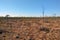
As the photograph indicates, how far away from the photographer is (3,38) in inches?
239

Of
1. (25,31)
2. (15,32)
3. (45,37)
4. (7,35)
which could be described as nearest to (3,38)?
(7,35)

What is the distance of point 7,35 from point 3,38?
1.15ft

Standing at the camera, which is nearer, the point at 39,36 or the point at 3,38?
the point at 3,38

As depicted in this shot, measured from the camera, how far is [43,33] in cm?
686

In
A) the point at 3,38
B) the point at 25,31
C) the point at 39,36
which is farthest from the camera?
the point at 25,31

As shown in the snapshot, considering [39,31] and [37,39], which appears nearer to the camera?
[37,39]

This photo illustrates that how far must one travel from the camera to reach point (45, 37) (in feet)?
21.0

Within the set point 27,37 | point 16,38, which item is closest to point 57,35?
point 27,37

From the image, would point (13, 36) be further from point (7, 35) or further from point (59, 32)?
point (59, 32)

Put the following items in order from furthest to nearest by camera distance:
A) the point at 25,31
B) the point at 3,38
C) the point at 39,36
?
1. the point at 25,31
2. the point at 39,36
3. the point at 3,38

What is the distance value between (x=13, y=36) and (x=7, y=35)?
291 mm

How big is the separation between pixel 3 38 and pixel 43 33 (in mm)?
1991

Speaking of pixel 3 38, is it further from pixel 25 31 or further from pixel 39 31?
pixel 39 31

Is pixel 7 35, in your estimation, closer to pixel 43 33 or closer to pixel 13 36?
pixel 13 36
